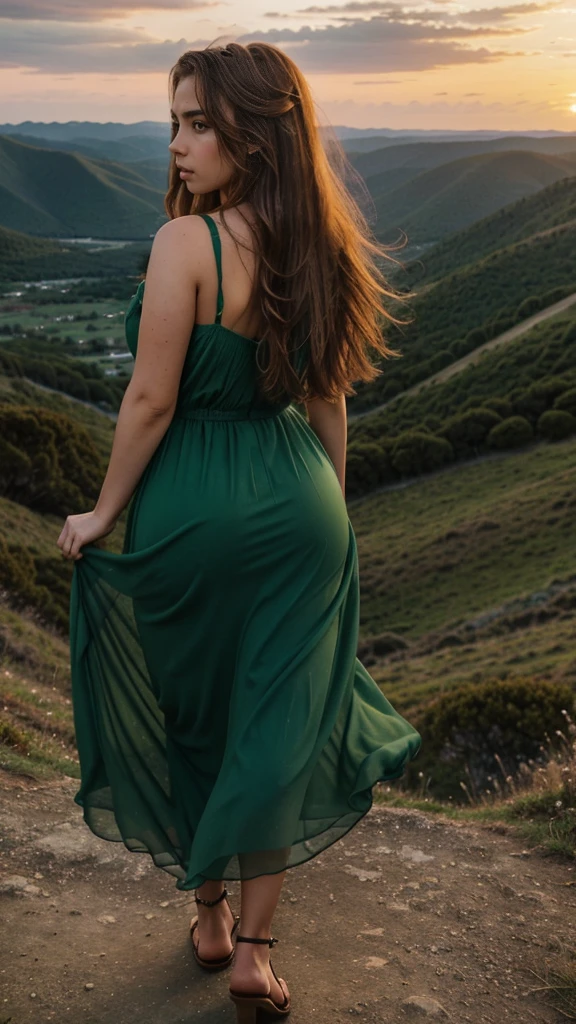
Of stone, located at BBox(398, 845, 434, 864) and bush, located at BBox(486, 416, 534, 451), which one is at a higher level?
stone, located at BBox(398, 845, 434, 864)

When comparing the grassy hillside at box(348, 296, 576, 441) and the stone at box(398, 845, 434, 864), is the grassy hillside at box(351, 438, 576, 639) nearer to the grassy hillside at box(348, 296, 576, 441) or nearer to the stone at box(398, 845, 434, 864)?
the grassy hillside at box(348, 296, 576, 441)

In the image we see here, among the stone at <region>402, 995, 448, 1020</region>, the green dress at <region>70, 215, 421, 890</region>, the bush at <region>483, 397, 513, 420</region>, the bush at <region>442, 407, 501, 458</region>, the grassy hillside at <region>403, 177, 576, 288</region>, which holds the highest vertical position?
the grassy hillside at <region>403, 177, 576, 288</region>

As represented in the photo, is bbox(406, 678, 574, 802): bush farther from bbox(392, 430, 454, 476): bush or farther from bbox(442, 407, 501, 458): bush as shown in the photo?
bbox(442, 407, 501, 458): bush

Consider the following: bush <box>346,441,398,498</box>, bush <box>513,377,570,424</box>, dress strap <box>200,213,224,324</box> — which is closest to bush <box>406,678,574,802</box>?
dress strap <box>200,213,224,324</box>

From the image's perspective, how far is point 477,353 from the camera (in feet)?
190

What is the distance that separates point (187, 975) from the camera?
2947 millimetres

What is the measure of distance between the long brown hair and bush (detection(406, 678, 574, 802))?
7287mm

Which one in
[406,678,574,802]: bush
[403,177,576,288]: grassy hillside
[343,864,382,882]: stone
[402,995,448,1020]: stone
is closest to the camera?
[402,995,448,1020]: stone

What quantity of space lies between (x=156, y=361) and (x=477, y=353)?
57547 mm

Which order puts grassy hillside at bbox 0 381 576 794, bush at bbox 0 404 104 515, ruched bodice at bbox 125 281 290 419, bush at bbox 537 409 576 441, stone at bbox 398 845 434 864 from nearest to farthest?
ruched bodice at bbox 125 281 290 419
stone at bbox 398 845 434 864
grassy hillside at bbox 0 381 576 794
bush at bbox 0 404 104 515
bush at bbox 537 409 576 441

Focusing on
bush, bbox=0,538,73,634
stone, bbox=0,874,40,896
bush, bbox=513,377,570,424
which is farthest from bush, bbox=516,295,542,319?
stone, bbox=0,874,40,896

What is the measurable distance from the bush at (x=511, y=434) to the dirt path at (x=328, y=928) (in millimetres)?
37225

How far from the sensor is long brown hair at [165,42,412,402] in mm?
2359

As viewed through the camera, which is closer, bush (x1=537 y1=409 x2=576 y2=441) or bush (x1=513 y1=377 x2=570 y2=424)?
bush (x1=537 y1=409 x2=576 y2=441)
